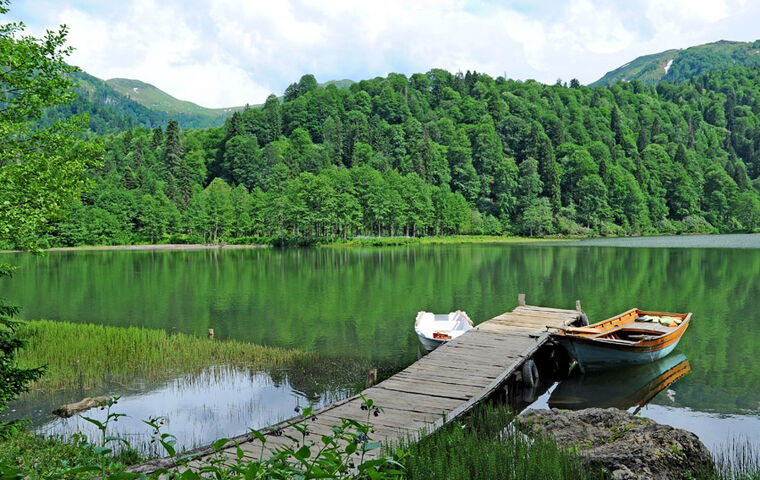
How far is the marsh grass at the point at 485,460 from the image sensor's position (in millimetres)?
7781

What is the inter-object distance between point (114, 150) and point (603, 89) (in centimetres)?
16067

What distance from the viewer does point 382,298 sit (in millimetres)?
34406

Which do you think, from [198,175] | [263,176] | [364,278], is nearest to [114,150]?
[198,175]

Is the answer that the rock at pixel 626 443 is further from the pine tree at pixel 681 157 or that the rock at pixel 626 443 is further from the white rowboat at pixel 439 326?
the pine tree at pixel 681 157

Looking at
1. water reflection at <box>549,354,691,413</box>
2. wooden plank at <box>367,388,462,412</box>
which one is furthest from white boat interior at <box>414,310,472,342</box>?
wooden plank at <box>367,388,462,412</box>

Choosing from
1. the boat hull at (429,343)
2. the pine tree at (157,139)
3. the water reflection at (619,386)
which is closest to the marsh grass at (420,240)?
the boat hull at (429,343)

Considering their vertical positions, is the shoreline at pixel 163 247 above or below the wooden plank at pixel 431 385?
below

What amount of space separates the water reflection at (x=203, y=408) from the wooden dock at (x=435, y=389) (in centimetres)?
280

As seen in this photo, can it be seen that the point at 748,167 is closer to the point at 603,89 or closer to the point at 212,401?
the point at 603,89

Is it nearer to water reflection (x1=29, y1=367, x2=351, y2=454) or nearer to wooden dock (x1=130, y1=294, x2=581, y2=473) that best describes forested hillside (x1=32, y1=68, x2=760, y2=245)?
wooden dock (x1=130, y1=294, x2=581, y2=473)

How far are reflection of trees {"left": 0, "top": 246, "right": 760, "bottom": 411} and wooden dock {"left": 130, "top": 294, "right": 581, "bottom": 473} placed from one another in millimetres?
3051

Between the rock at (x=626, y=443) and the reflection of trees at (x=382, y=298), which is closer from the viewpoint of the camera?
the rock at (x=626, y=443)

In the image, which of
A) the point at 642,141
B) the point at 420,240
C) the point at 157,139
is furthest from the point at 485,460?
the point at 642,141

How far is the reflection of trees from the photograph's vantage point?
20000 mm
